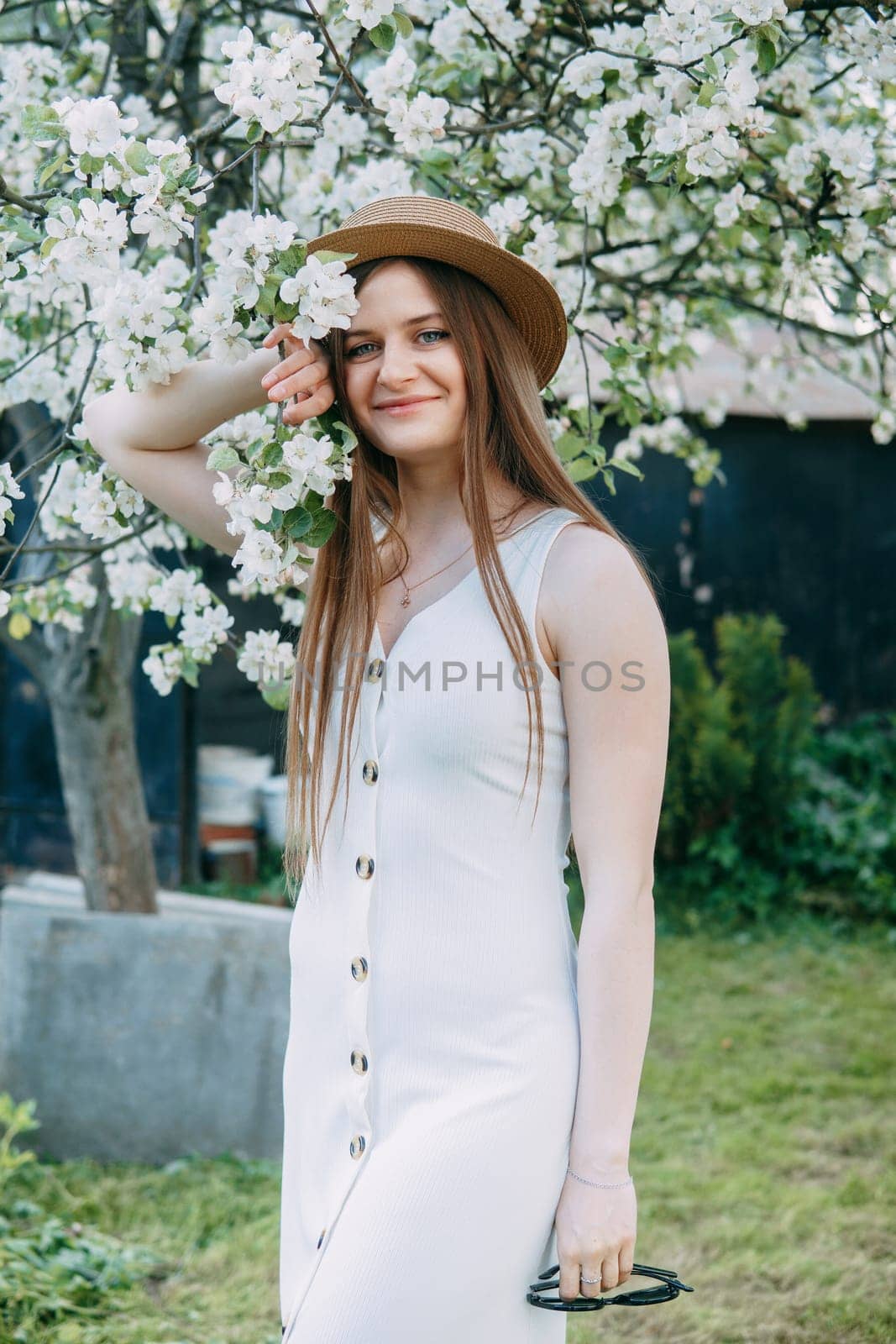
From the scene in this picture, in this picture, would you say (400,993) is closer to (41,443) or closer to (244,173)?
(244,173)

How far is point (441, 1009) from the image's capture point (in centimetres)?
158

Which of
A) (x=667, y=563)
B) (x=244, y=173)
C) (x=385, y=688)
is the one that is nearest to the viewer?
(x=385, y=688)

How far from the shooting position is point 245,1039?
3.78 metres

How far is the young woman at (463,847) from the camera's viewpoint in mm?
1521

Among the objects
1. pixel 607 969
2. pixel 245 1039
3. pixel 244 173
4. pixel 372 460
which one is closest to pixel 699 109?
pixel 372 460

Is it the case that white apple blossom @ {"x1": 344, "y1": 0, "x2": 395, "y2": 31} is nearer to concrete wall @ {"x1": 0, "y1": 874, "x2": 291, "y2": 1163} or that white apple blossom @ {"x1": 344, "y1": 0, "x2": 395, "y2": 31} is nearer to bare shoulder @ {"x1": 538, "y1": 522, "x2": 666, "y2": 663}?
bare shoulder @ {"x1": 538, "y1": 522, "x2": 666, "y2": 663}

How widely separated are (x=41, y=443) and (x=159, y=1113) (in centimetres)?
198

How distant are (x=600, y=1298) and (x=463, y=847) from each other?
0.54 m

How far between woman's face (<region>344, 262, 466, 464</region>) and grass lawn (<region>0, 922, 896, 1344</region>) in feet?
6.90

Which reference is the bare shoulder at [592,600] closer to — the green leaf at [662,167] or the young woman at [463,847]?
the young woman at [463,847]

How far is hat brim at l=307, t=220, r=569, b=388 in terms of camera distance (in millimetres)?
1688

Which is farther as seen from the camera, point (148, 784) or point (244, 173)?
point (148, 784)

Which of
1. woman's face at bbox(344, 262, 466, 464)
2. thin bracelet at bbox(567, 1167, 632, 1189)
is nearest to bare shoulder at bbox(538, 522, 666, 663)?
woman's face at bbox(344, 262, 466, 464)

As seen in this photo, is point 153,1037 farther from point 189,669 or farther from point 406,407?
point 406,407
